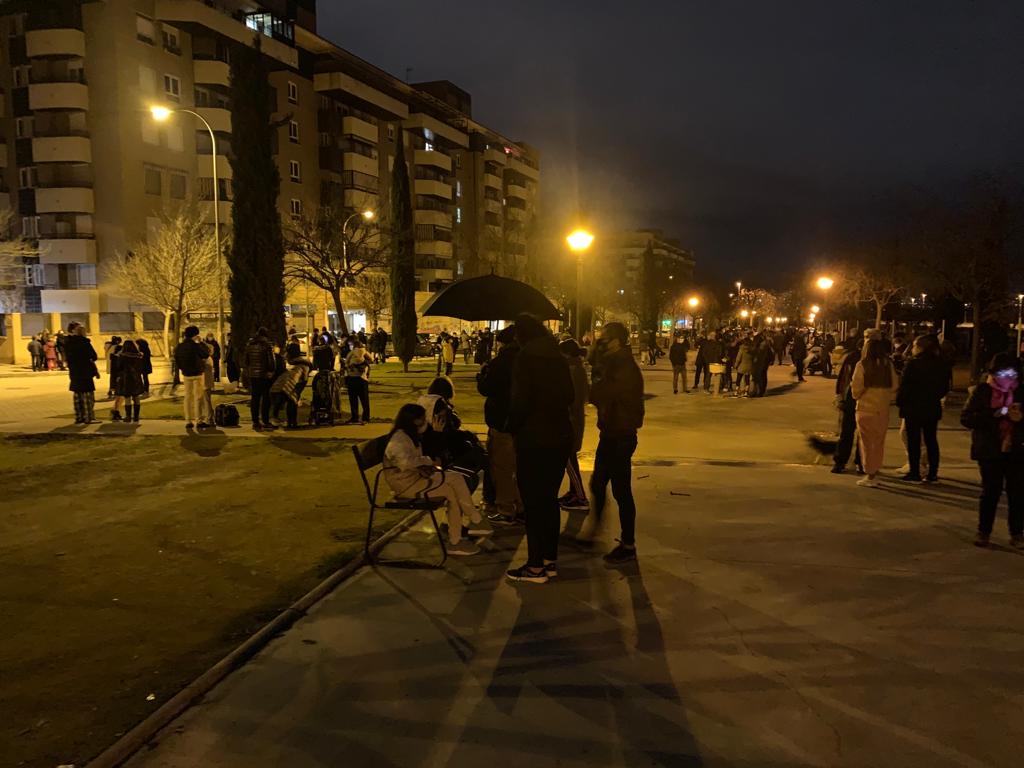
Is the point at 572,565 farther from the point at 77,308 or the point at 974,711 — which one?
Answer: the point at 77,308

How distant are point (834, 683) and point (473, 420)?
35.0 feet

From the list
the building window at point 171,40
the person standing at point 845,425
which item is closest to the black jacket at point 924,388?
the person standing at point 845,425

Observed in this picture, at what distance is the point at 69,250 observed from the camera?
41.2m

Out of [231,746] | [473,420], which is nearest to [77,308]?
[473,420]

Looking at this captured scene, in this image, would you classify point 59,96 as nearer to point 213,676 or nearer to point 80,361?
point 80,361

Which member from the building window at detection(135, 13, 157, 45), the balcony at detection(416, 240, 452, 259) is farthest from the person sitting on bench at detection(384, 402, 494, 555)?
the balcony at detection(416, 240, 452, 259)

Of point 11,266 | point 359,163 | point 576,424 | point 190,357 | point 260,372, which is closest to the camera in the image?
point 576,424

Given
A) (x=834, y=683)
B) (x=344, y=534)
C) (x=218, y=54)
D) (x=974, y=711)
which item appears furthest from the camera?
(x=218, y=54)

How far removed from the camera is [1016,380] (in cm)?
593

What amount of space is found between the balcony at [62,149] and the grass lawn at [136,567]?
1454 inches

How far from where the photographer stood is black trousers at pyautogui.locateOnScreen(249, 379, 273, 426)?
12.6m

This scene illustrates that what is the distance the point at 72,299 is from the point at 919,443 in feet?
144

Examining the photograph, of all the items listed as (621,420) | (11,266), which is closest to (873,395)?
(621,420)

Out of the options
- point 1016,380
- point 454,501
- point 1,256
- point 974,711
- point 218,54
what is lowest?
point 974,711
